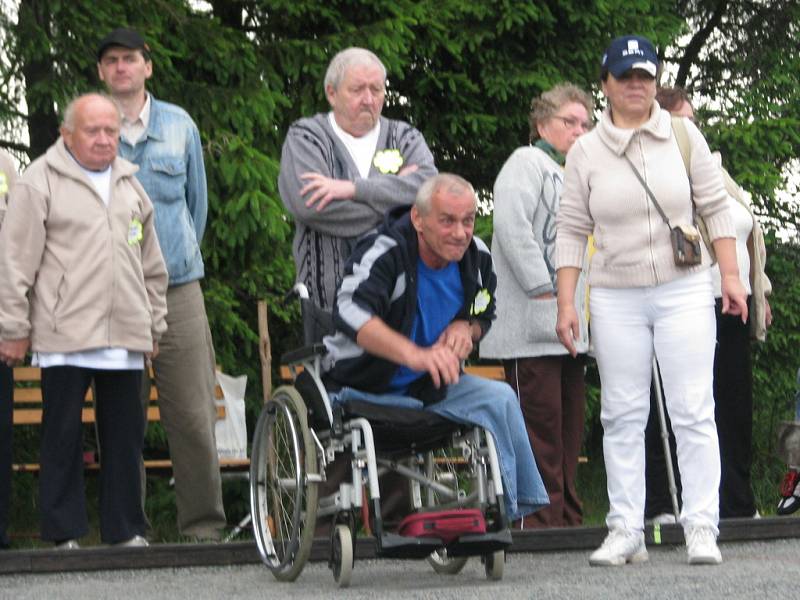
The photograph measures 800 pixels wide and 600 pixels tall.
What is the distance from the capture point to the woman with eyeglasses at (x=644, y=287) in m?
6.17

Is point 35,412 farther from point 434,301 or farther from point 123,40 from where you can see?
point 434,301

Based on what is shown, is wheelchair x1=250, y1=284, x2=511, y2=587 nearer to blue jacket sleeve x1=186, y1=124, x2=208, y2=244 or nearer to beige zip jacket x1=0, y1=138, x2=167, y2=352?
beige zip jacket x1=0, y1=138, x2=167, y2=352

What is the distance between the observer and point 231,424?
9117mm

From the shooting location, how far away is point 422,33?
34.1ft

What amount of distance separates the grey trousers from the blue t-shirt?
1497 millimetres

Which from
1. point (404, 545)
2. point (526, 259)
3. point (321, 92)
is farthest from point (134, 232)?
point (321, 92)

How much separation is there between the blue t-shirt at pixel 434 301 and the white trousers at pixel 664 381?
0.57 metres

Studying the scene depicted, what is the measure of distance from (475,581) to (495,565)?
81 millimetres

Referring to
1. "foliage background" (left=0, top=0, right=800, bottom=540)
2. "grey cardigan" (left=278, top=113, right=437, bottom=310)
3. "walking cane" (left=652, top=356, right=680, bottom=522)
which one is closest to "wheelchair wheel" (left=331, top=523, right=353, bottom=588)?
"grey cardigan" (left=278, top=113, right=437, bottom=310)

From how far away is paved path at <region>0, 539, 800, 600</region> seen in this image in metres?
5.34

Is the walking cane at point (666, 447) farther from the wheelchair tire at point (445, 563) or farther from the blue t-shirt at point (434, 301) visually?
the blue t-shirt at point (434, 301)

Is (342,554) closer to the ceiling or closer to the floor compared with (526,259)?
closer to the floor

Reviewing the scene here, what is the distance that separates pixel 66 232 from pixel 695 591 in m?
2.65

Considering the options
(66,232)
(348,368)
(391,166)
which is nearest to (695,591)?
(348,368)
